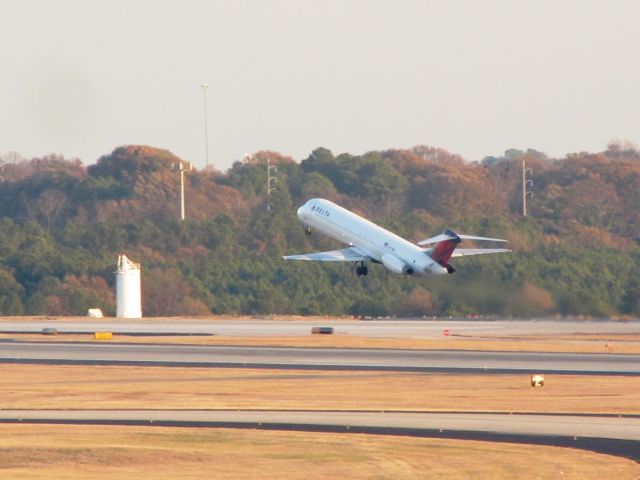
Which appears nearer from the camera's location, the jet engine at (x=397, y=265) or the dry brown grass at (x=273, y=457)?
the dry brown grass at (x=273, y=457)

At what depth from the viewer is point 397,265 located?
93.4m

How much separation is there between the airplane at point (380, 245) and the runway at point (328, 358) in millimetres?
13396

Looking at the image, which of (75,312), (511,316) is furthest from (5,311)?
(511,316)

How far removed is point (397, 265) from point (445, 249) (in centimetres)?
476

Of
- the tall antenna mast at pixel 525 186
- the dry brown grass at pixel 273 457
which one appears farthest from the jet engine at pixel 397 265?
the tall antenna mast at pixel 525 186

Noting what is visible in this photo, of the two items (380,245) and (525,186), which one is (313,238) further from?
(380,245)

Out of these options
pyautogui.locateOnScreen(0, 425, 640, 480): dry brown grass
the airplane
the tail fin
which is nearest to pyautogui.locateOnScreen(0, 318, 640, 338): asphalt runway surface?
the airplane

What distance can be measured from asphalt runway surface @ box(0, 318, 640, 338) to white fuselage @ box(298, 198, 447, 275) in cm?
433

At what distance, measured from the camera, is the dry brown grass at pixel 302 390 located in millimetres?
54219

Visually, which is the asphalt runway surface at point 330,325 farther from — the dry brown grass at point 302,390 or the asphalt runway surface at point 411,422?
the asphalt runway surface at point 411,422

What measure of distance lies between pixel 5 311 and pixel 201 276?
61.4ft

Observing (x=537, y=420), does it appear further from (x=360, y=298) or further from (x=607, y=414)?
(x=360, y=298)

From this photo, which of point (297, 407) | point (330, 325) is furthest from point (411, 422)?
point (330, 325)

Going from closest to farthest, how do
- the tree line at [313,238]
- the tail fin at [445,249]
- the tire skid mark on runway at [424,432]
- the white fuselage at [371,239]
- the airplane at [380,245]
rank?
the tire skid mark on runway at [424,432], the tail fin at [445,249], the airplane at [380,245], the white fuselage at [371,239], the tree line at [313,238]
